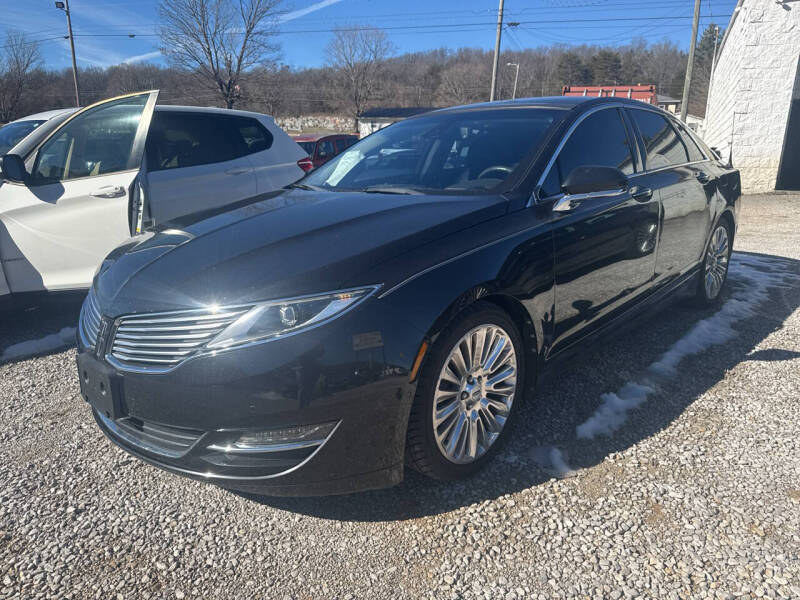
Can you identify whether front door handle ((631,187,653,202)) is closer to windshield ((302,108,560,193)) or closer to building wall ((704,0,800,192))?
windshield ((302,108,560,193))

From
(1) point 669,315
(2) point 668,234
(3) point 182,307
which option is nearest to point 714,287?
(1) point 669,315

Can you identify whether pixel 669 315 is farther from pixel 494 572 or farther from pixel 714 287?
pixel 494 572

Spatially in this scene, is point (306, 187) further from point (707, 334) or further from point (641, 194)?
→ point (707, 334)

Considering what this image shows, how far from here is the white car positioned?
408 centimetres

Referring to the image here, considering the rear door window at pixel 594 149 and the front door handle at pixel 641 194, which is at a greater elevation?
the rear door window at pixel 594 149

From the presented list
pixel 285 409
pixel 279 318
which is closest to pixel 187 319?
pixel 279 318

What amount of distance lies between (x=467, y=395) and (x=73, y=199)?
3464 mm

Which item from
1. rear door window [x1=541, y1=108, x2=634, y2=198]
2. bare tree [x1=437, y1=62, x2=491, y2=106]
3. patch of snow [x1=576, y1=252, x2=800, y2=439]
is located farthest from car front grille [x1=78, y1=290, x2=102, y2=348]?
bare tree [x1=437, y1=62, x2=491, y2=106]

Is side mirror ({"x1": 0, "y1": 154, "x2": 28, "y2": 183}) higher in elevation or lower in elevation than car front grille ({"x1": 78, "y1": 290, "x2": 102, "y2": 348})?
higher

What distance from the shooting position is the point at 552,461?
2.64m

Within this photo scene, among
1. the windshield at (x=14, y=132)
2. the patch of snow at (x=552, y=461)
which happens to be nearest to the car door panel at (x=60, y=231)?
the patch of snow at (x=552, y=461)

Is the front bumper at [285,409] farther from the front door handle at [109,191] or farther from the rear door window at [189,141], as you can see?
the rear door window at [189,141]

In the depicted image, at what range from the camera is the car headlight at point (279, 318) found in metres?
1.91

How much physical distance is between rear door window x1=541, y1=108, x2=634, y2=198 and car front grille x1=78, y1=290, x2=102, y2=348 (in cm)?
210
